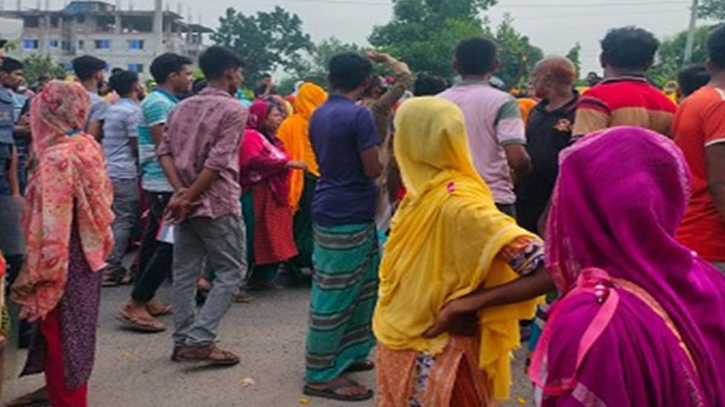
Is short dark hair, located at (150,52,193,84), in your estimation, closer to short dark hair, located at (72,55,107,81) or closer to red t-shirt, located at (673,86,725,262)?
short dark hair, located at (72,55,107,81)

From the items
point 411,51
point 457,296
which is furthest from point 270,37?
point 457,296

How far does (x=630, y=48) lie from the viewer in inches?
149

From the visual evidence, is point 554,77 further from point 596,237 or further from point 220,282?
point 596,237

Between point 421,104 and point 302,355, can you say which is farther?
point 302,355

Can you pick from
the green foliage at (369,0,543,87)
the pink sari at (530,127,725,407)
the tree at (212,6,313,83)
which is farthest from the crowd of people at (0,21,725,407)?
the tree at (212,6,313,83)

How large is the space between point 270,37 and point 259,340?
68225 mm

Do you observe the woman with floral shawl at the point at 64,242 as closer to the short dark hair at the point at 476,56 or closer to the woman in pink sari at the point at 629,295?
the short dark hair at the point at 476,56

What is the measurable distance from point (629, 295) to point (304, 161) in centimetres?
519

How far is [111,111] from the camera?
6.52m

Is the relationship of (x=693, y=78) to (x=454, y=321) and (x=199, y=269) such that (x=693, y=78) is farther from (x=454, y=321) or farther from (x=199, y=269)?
(x=454, y=321)

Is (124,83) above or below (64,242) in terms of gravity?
above

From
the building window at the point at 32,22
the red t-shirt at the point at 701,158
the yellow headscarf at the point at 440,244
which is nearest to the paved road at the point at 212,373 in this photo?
the red t-shirt at the point at 701,158

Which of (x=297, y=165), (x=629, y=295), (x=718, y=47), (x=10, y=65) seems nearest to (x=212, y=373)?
(x=297, y=165)

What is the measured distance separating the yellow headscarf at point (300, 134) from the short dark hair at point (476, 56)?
213cm
